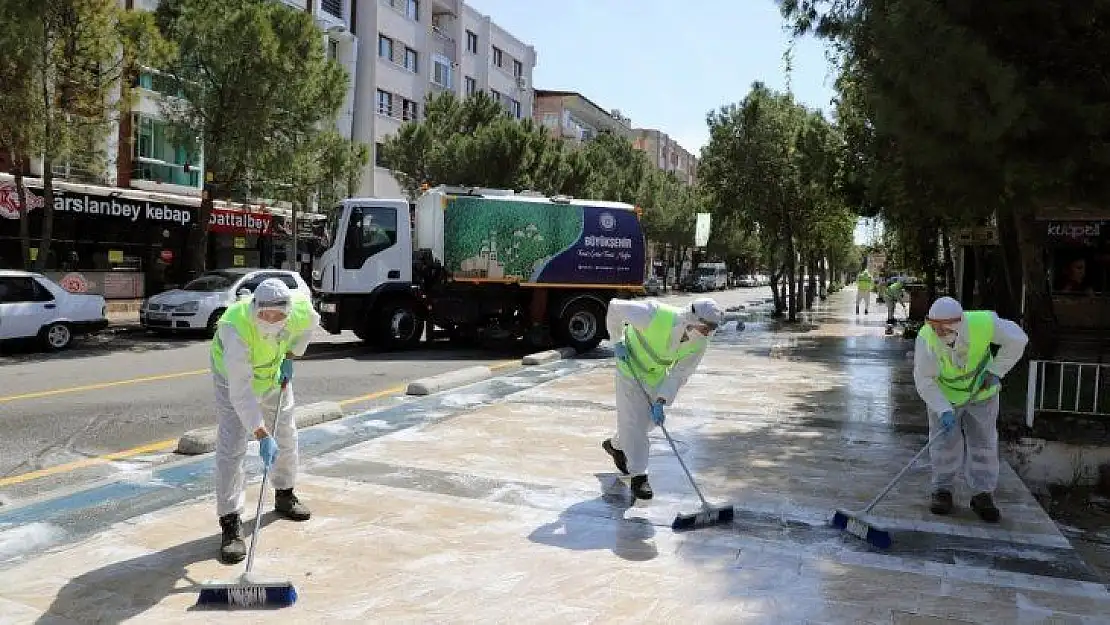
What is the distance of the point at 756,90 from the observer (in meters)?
26.3

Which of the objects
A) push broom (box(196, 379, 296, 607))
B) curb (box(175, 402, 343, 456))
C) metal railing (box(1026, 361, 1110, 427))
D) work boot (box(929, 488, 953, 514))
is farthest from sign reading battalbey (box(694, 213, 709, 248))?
push broom (box(196, 379, 296, 607))

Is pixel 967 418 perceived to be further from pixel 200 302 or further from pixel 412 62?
pixel 412 62

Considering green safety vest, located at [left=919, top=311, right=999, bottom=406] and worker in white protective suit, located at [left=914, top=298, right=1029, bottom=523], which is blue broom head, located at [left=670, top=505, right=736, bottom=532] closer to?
worker in white protective suit, located at [left=914, top=298, right=1029, bottom=523]

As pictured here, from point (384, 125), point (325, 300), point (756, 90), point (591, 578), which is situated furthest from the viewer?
point (384, 125)

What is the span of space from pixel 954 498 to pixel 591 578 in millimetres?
→ 3129

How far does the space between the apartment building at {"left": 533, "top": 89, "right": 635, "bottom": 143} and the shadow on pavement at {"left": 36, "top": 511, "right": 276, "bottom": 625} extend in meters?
52.6

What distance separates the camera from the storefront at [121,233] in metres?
21.5

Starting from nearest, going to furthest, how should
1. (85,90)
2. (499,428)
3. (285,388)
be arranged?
(285,388)
(499,428)
(85,90)

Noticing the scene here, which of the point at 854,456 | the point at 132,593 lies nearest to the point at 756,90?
the point at 854,456

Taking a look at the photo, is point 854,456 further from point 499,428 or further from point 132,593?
point 132,593

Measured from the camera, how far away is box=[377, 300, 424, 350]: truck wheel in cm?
1577

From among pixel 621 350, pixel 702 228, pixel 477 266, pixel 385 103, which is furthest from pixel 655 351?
pixel 385 103

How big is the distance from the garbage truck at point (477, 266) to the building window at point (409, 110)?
24.0m

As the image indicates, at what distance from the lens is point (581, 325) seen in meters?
16.3
